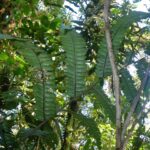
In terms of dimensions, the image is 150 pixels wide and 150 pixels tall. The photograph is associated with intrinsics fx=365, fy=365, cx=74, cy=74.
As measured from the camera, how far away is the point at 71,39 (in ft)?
3.22

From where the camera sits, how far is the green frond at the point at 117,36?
3.22 ft

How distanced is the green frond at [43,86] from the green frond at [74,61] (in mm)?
56

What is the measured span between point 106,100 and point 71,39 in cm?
22

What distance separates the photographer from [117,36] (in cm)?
102

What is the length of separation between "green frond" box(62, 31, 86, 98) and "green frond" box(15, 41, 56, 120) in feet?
0.18

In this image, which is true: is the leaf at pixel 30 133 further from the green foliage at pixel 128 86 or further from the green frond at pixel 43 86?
the green foliage at pixel 128 86

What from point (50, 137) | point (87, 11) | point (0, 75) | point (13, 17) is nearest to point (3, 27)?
point (13, 17)

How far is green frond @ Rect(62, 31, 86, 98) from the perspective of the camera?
3.22 feet

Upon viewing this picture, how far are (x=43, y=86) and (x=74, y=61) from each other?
13cm

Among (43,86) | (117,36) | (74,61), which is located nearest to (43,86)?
(43,86)

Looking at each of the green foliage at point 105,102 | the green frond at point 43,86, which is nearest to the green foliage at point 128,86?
the green foliage at point 105,102

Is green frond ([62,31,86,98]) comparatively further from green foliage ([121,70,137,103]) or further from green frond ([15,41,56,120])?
green foliage ([121,70,137,103])

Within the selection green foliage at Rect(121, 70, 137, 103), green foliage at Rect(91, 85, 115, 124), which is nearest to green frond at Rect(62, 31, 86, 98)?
green foliage at Rect(91, 85, 115, 124)

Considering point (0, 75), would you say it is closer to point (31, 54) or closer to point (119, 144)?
point (31, 54)
